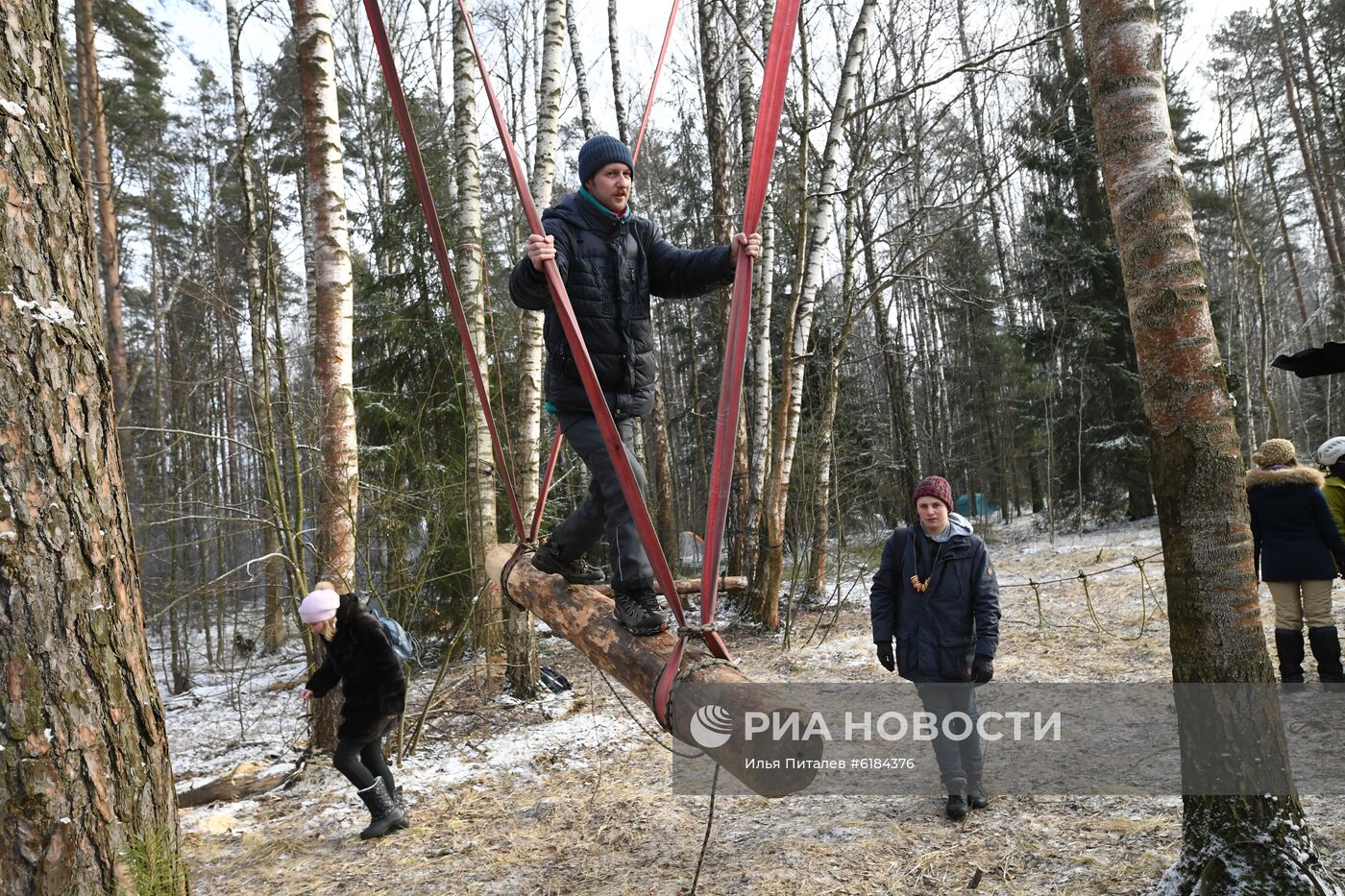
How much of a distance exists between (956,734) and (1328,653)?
110 inches

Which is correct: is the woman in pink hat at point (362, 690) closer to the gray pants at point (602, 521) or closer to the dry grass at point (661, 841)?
the dry grass at point (661, 841)

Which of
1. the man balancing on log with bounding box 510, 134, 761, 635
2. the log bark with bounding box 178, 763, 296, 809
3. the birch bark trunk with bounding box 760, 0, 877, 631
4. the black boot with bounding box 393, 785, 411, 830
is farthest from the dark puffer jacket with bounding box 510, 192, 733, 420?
the birch bark trunk with bounding box 760, 0, 877, 631

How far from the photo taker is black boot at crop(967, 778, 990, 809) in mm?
3918

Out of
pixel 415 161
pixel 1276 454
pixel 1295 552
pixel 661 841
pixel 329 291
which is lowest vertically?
pixel 661 841

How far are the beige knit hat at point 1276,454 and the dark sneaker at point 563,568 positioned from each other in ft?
14.1

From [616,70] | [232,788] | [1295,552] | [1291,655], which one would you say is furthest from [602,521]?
[616,70]

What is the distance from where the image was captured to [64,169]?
2.05 m

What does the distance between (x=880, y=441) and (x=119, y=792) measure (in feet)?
74.4

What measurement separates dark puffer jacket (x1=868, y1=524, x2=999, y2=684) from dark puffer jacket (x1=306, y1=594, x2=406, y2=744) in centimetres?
275

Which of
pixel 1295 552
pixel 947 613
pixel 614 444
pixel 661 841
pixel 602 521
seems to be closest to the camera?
pixel 614 444

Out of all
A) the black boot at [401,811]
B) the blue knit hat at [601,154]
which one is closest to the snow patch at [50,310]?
the blue knit hat at [601,154]

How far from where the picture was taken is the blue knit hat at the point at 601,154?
A: 107 inches

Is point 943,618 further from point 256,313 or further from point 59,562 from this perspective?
point 256,313

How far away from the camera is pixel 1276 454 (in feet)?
16.0
